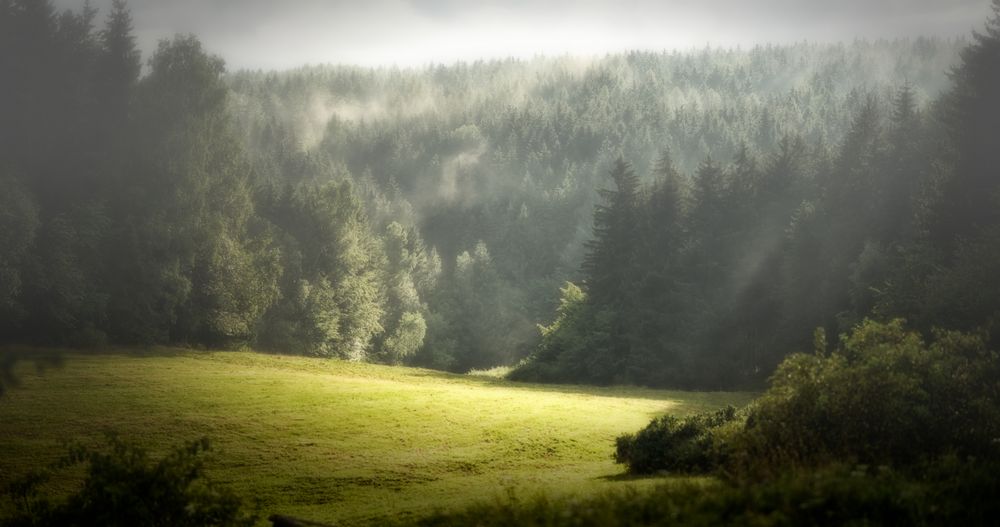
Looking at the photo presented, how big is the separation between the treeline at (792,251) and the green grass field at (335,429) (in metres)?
13.8

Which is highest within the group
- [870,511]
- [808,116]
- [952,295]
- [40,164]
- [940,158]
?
[808,116]

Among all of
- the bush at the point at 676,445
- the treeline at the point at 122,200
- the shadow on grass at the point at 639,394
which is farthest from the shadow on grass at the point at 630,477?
the treeline at the point at 122,200

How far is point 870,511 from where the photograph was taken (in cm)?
1060

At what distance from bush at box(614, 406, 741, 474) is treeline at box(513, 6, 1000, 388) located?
21.3 metres

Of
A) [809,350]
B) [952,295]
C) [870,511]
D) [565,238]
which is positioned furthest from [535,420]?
[565,238]

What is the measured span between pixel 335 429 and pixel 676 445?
13126mm

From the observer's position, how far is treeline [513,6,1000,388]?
41469 millimetres

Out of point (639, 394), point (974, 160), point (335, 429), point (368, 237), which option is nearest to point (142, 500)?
point (335, 429)

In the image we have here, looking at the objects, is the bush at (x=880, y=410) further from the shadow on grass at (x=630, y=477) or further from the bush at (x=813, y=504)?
the shadow on grass at (x=630, y=477)

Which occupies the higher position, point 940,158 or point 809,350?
point 940,158

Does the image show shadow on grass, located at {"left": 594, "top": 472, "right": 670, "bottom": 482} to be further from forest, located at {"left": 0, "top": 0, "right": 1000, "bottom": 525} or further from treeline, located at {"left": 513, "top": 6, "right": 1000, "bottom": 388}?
treeline, located at {"left": 513, "top": 6, "right": 1000, "bottom": 388}

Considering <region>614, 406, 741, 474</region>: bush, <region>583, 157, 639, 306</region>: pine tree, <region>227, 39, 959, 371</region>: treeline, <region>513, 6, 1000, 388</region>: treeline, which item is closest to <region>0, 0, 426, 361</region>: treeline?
<region>513, 6, 1000, 388</region>: treeline

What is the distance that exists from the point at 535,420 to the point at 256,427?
1112 centimetres

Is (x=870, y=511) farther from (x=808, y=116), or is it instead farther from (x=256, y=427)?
(x=808, y=116)
